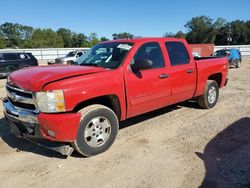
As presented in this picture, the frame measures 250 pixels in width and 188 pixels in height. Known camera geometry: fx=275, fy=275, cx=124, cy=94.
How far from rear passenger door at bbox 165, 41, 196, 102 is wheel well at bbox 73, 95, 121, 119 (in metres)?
1.53

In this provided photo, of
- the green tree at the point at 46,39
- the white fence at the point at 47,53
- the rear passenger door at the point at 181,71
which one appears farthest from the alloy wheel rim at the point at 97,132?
the green tree at the point at 46,39

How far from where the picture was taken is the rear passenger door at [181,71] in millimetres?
5846

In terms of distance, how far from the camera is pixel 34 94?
158 inches

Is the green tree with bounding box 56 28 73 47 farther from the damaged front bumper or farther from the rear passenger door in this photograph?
the damaged front bumper

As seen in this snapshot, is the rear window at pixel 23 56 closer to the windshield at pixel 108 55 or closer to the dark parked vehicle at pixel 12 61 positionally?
the dark parked vehicle at pixel 12 61

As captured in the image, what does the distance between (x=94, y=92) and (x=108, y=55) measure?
1193 mm

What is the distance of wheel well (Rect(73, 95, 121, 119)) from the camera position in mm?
4524

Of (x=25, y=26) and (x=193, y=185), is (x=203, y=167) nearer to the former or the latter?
(x=193, y=185)

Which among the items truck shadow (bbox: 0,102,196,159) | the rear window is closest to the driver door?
truck shadow (bbox: 0,102,196,159)

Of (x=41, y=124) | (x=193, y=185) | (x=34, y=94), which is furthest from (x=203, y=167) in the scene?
(x=34, y=94)

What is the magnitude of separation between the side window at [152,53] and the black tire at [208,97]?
206 centimetres

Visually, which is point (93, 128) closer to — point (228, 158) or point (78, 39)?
point (228, 158)

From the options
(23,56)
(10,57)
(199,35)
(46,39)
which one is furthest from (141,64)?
(199,35)

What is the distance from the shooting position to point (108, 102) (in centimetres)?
484
